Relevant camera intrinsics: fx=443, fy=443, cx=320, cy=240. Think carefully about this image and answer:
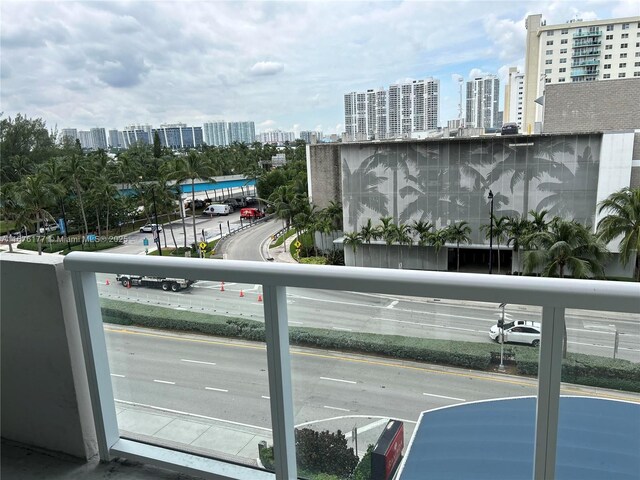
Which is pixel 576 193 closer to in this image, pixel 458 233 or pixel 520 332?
pixel 458 233

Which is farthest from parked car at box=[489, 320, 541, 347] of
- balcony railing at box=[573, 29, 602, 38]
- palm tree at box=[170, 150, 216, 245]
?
balcony railing at box=[573, 29, 602, 38]

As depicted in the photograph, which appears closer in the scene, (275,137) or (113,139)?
(113,139)

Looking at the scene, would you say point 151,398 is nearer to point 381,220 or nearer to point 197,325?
point 197,325

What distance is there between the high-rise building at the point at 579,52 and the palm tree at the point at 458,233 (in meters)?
29.9

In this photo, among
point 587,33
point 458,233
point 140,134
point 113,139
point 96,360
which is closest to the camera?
point 96,360

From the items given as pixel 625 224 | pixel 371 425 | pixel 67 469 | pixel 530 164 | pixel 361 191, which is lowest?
pixel 625 224

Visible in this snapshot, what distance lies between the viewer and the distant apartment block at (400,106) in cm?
4072

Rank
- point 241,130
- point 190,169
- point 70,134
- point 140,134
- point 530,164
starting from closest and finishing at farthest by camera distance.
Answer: point 70,134 < point 530,164 < point 190,169 < point 140,134 < point 241,130

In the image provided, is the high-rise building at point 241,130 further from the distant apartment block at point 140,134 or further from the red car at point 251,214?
the red car at point 251,214

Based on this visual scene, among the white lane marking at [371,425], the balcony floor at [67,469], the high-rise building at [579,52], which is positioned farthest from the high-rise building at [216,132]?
the white lane marking at [371,425]

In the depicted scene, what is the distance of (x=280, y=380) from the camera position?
1.16 meters

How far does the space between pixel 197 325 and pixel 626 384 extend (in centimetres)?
100

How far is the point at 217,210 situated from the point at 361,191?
711 inches

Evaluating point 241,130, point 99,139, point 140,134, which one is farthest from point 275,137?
point 99,139
